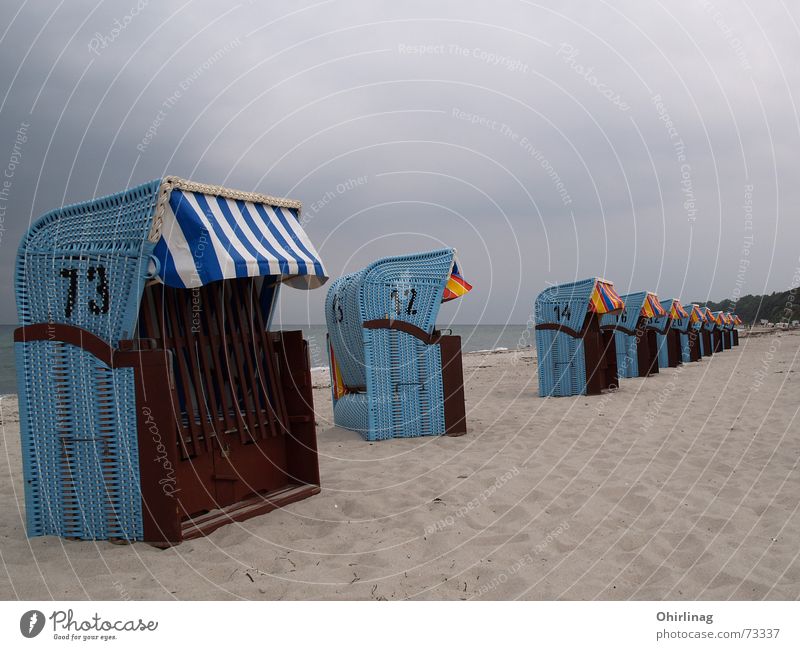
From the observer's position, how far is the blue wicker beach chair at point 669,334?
19719 millimetres

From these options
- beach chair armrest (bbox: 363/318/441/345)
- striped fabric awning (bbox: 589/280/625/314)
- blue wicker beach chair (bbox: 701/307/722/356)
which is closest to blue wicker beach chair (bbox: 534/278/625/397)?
striped fabric awning (bbox: 589/280/625/314)

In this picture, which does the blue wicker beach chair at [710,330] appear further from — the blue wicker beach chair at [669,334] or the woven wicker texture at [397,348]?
the woven wicker texture at [397,348]

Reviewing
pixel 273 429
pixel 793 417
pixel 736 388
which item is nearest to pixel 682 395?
pixel 736 388

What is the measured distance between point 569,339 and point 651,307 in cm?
652

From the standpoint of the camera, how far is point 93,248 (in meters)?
4.11

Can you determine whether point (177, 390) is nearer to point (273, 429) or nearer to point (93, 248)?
point (273, 429)

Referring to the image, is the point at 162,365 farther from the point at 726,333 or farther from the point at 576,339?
the point at 726,333

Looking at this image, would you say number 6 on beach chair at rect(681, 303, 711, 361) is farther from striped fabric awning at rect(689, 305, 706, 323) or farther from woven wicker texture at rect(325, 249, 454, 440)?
woven wicker texture at rect(325, 249, 454, 440)

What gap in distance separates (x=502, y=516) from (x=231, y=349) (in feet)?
8.58

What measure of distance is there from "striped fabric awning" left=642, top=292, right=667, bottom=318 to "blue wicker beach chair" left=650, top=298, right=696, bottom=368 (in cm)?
78

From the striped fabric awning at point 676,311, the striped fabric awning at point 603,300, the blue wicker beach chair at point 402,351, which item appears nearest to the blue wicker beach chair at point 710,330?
the striped fabric awning at point 676,311

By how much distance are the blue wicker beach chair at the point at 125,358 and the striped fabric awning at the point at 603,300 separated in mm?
9014

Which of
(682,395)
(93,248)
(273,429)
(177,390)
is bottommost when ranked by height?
(682,395)

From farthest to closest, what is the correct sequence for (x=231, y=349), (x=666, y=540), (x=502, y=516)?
(x=231, y=349) → (x=502, y=516) → (x=666, y=540)
